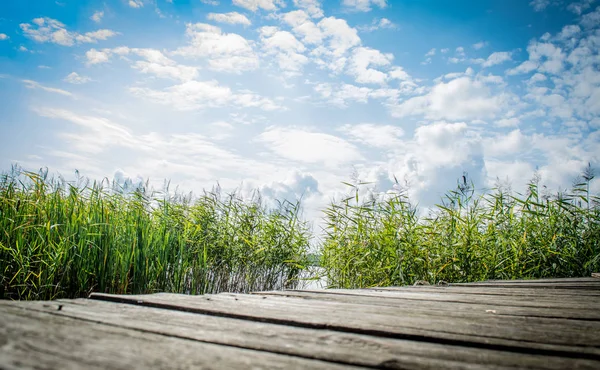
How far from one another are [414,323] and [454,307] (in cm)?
57

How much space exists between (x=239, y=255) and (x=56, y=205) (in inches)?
88.5

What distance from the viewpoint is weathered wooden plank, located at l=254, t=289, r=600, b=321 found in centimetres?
154

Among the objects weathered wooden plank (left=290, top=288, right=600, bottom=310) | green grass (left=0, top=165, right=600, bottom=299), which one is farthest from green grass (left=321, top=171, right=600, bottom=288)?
weathered wooden plank (left=290, top=288, right=600, bottom=310)

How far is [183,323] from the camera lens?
1.11m

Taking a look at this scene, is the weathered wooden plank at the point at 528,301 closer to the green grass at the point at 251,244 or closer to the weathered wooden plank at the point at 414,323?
the weathered wooden plank at the point at 414,323

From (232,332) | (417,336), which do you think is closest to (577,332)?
(417,336)

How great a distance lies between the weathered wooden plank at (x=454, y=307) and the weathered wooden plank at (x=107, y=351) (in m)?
0.96

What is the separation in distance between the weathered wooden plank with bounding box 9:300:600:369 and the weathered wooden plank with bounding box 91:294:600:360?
2.2 inches

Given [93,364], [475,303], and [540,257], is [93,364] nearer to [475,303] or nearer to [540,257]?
[475,303]

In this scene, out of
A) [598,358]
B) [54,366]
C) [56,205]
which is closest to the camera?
[54,366]

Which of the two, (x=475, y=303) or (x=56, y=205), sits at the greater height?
(x=56, y=205)

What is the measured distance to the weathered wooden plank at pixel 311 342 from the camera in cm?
86

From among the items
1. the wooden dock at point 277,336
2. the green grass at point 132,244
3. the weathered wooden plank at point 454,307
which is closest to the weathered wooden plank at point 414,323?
the wooden dock at point 277,336

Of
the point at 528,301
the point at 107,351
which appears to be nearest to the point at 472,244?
the point at 528,301
